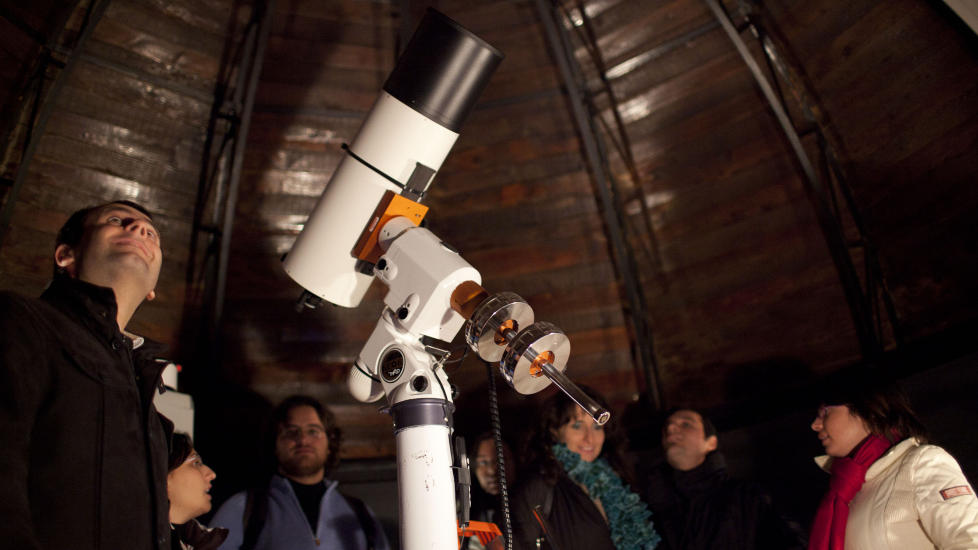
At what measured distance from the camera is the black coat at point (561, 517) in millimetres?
2949

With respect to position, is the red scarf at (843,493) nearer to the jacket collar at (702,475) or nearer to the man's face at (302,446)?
the jacket collar at (702,475)

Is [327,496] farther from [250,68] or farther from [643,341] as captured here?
[250,68]

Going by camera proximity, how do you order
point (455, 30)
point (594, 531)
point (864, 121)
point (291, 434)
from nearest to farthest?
point (455, 30), point (594, 531), point (291, 434), point (864, 121)

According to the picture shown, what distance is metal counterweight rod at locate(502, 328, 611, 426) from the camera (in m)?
1.26

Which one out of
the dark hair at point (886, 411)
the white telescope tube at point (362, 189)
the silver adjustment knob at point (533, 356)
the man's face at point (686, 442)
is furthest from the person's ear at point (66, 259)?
the dark hair at point (886, 411)

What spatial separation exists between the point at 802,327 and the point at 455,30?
3.23 meters

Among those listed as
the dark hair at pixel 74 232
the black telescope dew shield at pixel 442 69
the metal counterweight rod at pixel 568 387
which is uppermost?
the black telescope dew shield at pixel 442 69

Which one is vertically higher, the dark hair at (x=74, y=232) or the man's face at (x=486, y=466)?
the dark hair at (x=74, y=232)

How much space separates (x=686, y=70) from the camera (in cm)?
454

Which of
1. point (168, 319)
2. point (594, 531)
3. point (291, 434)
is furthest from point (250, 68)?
point (594, 531)

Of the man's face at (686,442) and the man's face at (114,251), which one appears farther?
the man's face at (686,442)

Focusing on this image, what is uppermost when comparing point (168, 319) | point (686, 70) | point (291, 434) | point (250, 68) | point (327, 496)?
point (250, 68)

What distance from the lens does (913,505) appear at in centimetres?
251

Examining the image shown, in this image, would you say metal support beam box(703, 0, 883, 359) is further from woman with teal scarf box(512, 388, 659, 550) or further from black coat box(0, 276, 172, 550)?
black coat box(0, 276, 172, 550)
